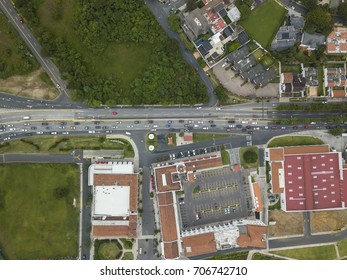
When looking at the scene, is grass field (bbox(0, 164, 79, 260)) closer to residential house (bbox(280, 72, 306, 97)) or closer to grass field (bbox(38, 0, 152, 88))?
grass field (bbox(38, 0, 152, 88))

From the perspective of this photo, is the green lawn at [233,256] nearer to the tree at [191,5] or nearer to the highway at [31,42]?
the highway at [31,42]

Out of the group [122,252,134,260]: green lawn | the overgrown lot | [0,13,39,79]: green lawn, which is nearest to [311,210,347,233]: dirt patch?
the overgrown lot

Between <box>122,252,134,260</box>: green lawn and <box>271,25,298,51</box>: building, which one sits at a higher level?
<box>271,25,298,51</box>: building

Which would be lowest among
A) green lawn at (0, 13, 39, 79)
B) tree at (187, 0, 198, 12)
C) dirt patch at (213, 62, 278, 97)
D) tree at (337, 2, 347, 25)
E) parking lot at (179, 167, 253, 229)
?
parking lot at (179, 167, 253, 229)

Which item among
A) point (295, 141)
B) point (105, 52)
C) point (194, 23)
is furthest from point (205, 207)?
point (105, 52)

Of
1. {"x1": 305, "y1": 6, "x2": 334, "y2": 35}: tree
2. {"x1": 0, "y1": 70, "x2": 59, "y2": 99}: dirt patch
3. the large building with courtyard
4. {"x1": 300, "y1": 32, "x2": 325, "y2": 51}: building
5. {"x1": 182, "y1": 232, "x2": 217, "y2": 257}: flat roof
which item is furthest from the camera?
{"x1": 300, "y1": 32, "x2": 325, "y2": 51}: building

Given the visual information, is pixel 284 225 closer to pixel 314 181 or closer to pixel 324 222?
pixel 324 222

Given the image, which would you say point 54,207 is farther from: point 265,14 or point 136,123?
point 265,14

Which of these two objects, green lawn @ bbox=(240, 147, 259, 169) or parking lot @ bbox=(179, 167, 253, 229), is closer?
green lawn @ bbox=(240, 147, 259, 169)

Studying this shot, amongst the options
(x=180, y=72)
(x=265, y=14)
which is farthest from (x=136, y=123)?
(x=265, y=14)
